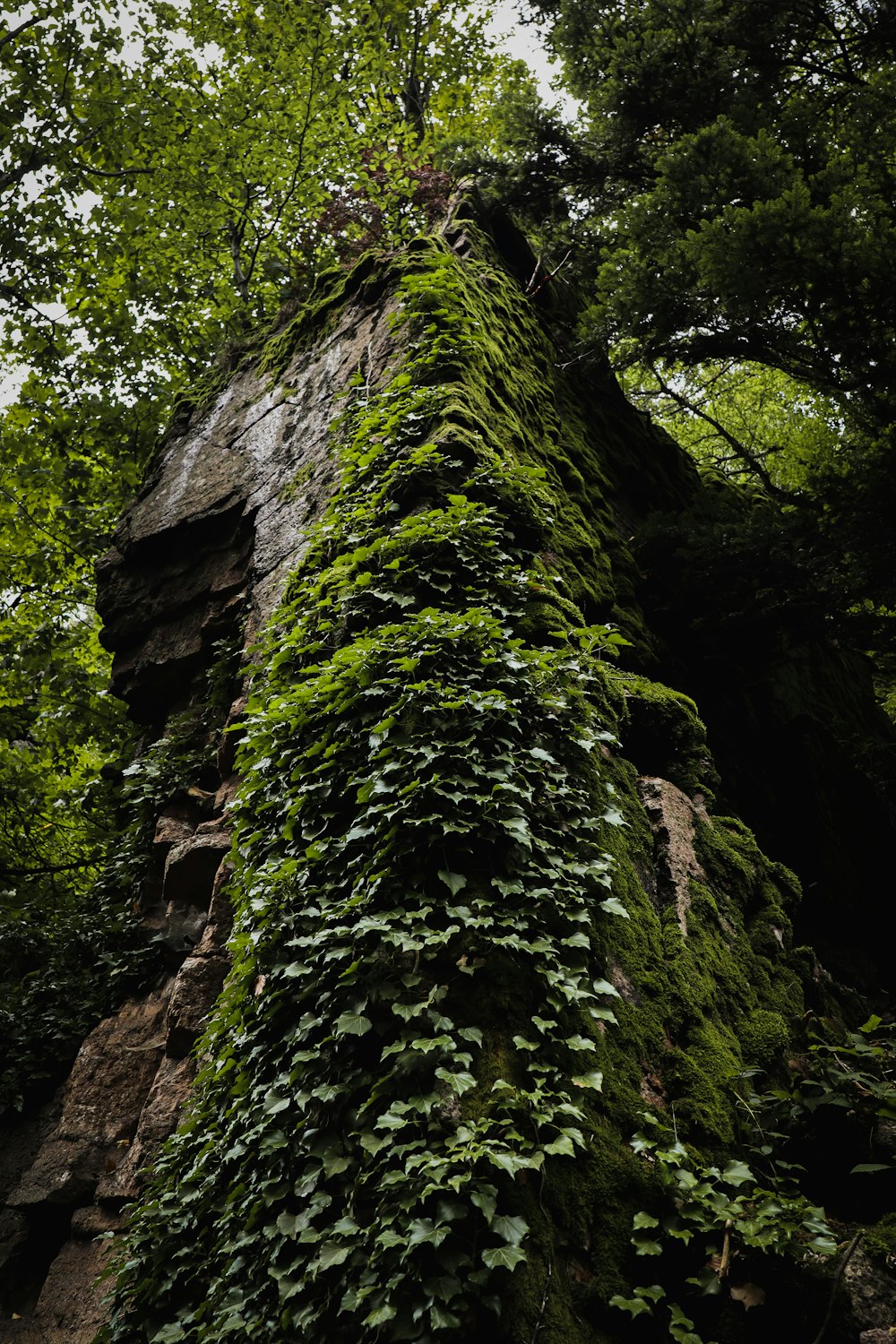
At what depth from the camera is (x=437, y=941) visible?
266cm

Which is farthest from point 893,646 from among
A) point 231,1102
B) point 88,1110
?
point 88,1110

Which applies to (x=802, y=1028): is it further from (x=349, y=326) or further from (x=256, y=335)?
(x=256, y=335)

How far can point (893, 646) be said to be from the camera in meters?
6.49

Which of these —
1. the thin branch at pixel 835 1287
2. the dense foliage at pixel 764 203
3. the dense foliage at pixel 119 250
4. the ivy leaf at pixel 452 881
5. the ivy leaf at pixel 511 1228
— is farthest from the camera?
the dense foliage at pixel 119 250

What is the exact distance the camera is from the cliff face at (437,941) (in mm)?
→ 2344

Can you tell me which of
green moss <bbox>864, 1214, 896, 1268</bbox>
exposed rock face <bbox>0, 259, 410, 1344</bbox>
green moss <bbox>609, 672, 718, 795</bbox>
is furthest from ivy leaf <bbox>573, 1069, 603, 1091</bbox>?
exposed rock face <bbox>0, 259, 410, 1344</bbox>

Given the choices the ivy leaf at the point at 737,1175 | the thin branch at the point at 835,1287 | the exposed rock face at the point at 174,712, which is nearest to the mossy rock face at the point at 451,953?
the ivy leaf at the point at 737,1175

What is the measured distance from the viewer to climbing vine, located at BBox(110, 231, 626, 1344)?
228 centimetres

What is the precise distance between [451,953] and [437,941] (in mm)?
185

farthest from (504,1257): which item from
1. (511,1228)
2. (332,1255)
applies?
(332,1255)

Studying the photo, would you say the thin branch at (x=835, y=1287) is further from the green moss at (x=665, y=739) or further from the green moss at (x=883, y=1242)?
the green moss at (x=665, y=739)

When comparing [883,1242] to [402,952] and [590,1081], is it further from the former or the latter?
[402,952]

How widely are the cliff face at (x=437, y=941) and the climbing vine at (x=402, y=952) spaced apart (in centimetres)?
2

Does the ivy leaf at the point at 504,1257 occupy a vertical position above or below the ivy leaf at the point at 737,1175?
above
